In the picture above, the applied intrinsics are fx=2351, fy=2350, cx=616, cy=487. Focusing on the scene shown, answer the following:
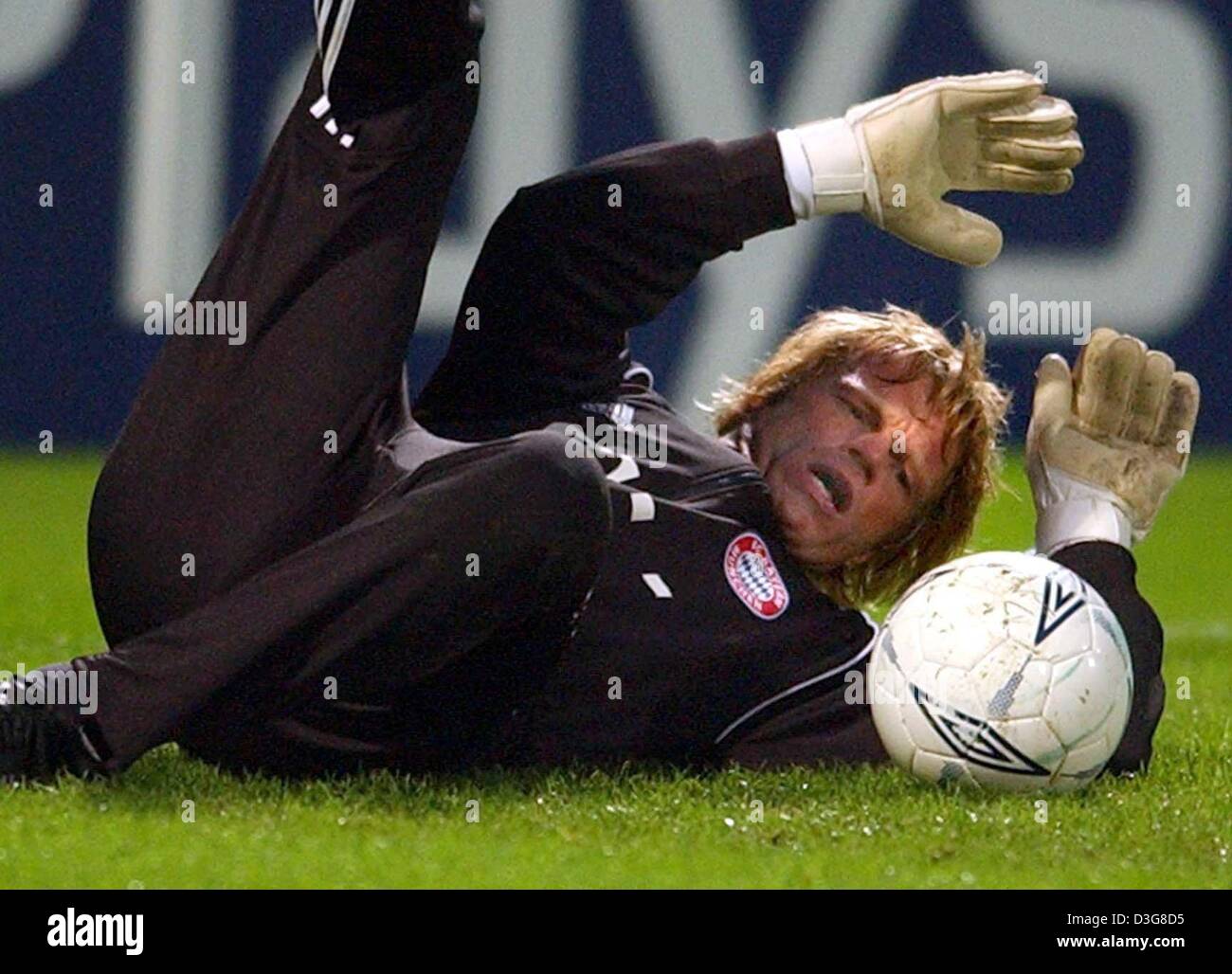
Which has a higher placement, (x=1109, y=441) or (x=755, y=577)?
(x=1109, y=441)

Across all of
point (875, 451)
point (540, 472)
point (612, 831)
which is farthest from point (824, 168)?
point (612, 831)

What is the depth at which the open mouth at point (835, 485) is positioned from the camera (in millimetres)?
3551

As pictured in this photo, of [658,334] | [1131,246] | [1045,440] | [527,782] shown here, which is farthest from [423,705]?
[1131,246]

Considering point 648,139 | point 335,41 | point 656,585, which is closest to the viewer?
point 335,41

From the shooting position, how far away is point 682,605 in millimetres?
3389

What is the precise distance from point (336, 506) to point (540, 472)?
375mm

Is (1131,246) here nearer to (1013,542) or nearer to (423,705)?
(1013,542)

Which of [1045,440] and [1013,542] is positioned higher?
[1045,440]

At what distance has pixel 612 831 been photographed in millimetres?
2941

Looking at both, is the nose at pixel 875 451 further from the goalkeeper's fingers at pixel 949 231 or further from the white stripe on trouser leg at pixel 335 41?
the white stripe on trouser leg at pixel 335 41

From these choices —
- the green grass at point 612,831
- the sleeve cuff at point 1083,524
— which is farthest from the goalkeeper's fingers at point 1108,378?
the green grass at point 612,831

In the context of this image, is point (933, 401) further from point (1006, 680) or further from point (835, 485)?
point (1006, 680)

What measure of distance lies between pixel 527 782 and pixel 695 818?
31cm

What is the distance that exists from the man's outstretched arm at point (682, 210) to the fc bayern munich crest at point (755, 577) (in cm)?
34
